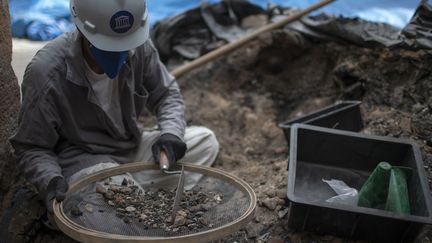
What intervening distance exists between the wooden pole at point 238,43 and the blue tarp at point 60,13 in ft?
1.45

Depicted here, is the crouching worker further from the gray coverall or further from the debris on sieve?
the debris on sieve

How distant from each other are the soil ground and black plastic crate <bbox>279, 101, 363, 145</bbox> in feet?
0.29

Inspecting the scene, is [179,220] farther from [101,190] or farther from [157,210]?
[101,190]

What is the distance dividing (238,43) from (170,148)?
5.66 ft

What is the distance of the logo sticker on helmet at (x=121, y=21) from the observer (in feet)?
5.85

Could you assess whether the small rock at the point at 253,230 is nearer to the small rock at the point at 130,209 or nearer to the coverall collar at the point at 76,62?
the small rock at the point at 130,209

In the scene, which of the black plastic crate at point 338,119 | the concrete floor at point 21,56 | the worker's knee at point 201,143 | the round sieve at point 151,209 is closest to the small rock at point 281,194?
the round sieve at point 151,209

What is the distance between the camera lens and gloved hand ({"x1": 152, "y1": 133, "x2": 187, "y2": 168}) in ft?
6.82

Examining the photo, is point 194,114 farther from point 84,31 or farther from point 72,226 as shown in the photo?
point 72,226

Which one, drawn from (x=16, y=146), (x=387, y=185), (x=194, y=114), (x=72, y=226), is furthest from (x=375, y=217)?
(x=194, y=114)

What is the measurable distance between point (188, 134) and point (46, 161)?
0.87 meters

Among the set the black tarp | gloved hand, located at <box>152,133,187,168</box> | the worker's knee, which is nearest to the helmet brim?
gloved hand, located at <box>152,133,187,168</box>

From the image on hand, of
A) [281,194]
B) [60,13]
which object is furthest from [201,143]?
[60,13]

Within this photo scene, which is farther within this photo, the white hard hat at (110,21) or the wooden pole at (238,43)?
the wooden pole at (238,43)
